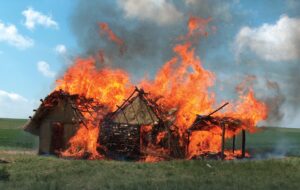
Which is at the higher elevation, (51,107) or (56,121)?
(51,107)

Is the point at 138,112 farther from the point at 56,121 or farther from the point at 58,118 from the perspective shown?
the point at 56,121

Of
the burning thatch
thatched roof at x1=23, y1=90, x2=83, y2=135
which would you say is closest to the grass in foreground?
the burning thatch

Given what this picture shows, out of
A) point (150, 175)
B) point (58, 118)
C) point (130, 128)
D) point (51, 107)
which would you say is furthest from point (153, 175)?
point (51, 107)

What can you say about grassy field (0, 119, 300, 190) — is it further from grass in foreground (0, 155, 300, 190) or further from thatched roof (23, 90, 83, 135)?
thatched roof (23, 90, 83, 135)

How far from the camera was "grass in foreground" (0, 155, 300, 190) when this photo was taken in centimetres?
1761

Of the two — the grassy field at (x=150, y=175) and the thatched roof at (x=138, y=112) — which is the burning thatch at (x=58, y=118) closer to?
the thatched roof at (x=138, y=112)

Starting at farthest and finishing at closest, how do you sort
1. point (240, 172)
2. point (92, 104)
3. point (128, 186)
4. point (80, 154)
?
point (92, 104)
point (80, 154)
point (240, 172)
point (128, 186)

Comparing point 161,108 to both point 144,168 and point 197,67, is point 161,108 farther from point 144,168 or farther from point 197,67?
point 144,168

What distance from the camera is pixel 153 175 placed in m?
21.7

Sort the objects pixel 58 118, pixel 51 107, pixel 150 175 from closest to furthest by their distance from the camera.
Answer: pixel 150 175
pixel 58 118
pixel 51 107

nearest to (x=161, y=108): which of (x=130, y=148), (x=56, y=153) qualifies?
(x=130, y=148)

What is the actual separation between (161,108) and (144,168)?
29.7ft

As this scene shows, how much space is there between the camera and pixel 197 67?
112ft

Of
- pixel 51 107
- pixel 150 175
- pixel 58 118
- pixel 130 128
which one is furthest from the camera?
pixel 51 107
